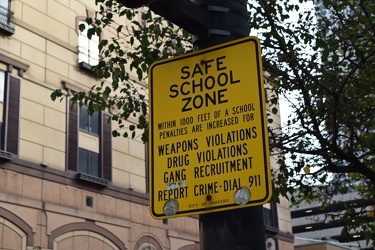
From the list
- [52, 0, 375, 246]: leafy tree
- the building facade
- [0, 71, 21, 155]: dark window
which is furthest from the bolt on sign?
[0, 71, 21, 155]: dark window

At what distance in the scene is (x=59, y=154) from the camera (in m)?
21.8

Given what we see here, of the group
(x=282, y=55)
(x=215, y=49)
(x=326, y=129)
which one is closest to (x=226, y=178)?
(x=215, y=49)

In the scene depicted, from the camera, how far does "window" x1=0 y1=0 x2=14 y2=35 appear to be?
20875 millimetres

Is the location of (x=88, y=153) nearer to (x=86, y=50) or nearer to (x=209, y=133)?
(x=86, y=50)

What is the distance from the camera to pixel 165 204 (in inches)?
161

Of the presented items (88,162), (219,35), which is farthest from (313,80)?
(88,162)

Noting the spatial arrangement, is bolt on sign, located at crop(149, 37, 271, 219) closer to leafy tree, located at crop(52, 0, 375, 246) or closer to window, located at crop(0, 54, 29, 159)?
A: leafy tree, located at crop(52, 0, 375, 246)

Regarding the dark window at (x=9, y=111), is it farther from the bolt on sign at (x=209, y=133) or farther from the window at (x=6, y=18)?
the bolt on sign at (x=209, y=133)

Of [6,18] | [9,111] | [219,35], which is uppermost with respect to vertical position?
[6,18]

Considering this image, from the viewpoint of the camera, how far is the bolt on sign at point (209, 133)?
12.8 ft

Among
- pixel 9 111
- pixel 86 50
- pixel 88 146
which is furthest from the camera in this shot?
pixel 86 50

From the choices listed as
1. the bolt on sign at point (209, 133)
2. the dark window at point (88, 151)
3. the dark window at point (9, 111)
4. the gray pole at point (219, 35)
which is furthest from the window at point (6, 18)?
the bolt on sign at point (209, 133)

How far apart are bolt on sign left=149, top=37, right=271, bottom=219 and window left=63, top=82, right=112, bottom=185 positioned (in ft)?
59.6

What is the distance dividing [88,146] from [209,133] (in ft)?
64.1
